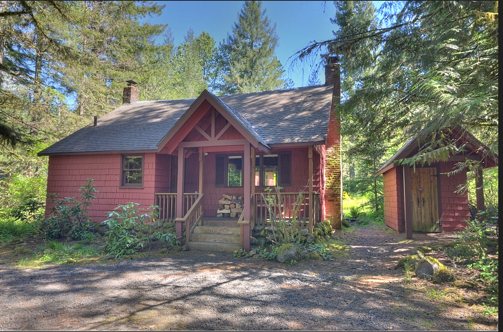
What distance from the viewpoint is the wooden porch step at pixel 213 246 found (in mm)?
8281

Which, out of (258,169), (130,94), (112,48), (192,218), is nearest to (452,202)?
(258,169)

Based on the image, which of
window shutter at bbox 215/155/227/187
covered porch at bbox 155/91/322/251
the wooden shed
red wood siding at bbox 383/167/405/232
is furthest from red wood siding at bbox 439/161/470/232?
window shutter at bbox 215/155/227/187

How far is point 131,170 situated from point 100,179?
1.37 meters

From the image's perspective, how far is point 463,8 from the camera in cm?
543

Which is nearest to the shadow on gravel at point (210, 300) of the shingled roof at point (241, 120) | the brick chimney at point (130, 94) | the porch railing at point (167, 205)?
the porch railing at point (167, 205)

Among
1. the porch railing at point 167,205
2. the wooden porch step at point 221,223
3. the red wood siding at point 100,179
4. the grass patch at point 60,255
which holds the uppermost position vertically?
the red wood siding at point 100,179

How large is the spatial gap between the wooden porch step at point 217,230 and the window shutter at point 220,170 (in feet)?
9.32

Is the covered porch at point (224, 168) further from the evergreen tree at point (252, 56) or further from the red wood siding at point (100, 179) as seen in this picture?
the evergreen tree at point (252, 56)

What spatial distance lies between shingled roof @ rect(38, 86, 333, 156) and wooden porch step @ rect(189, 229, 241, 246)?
2914 mm

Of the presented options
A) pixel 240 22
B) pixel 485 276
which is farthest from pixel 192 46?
pixel 485 276

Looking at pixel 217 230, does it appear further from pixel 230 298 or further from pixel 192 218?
pixel 230 298

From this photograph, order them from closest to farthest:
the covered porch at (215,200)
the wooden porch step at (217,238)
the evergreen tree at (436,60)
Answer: the evergreen tree at (436,60) < the covered porch at (215,200) < the wooden porch step at (217,238)

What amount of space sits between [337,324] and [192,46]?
29184mm

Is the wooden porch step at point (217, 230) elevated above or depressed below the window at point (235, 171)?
below
